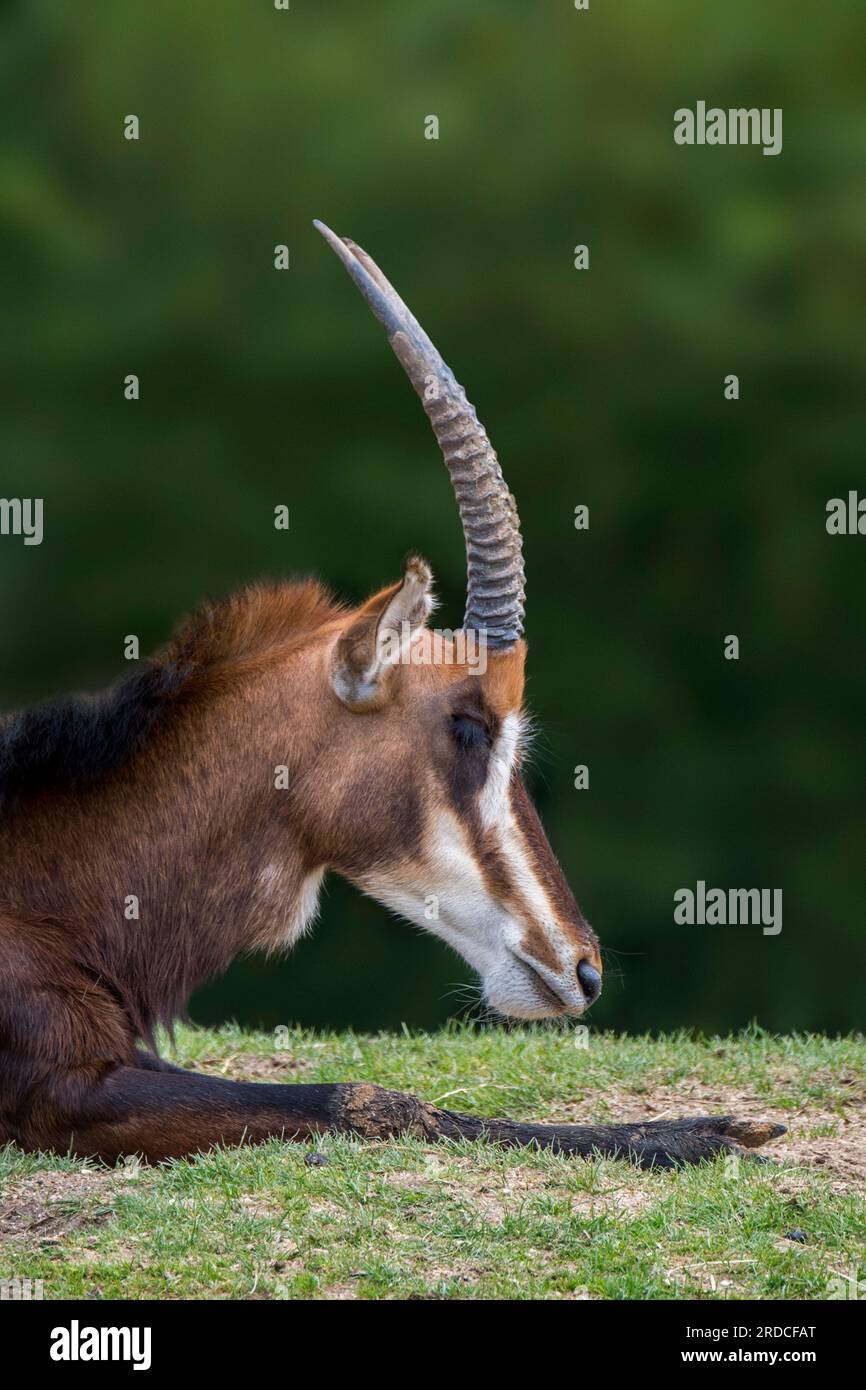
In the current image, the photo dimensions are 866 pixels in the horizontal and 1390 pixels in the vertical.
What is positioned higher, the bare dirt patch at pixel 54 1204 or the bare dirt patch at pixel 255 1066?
the bare dirt patch at pixel 54 1204

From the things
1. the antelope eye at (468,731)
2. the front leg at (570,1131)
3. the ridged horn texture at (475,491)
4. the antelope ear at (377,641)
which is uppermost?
the ridged horn texture at (475,491)

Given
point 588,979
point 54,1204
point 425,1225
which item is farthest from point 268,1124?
point 588,979

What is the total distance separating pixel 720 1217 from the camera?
4.40 meters

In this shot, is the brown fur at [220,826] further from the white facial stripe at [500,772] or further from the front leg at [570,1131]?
the front leg at [570,1131]

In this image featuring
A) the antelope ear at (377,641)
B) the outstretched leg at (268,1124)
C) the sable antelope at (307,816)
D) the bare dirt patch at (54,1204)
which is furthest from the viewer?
the sable antelope at (307,816)

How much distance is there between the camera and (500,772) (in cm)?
527

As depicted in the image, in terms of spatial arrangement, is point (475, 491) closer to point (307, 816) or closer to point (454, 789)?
point (454, 789)

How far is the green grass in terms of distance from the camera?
13.2 feet

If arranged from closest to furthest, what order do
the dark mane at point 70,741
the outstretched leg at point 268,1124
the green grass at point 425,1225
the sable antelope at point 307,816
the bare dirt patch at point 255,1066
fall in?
1. the green grass at point 425,1225
2. the outstretched leg at point 268,1124
3. the sable antelope at point 307,816
4. the dark mane at point 70,741
5. the bare dirt patch at point 255,1066

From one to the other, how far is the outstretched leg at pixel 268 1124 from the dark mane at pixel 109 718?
911 mm

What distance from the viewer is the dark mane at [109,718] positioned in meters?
5.32

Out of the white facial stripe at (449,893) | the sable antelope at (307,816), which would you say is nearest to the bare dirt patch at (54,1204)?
the sable antelope at (307,816)

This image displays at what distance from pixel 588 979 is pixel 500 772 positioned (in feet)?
2.16

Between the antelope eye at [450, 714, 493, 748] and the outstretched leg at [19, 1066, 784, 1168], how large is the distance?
102 centimetres
